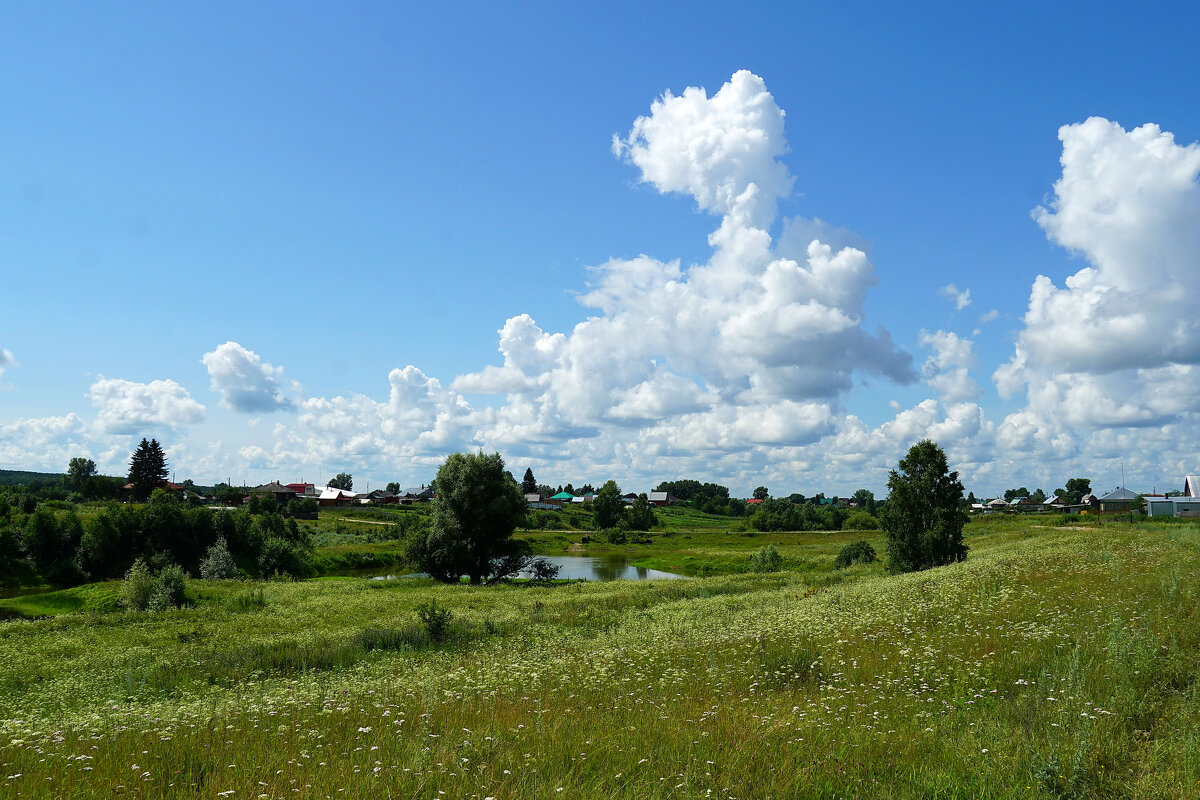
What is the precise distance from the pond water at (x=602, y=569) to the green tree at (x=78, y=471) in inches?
5071

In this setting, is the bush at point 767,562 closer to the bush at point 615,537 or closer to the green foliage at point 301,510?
the bush at point 615,537

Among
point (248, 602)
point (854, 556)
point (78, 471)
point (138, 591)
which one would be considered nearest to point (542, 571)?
point (248, 602)

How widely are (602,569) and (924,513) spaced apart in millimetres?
44393

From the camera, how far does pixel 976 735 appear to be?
6398 mm

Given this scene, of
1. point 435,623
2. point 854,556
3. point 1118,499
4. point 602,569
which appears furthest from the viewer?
point 1118,499

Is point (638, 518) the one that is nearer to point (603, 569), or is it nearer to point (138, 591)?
point (603, 569)

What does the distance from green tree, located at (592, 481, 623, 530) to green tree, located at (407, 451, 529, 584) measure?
82.6 m

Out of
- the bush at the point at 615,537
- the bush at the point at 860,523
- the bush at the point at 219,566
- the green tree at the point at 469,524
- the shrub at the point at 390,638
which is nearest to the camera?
the shrub at the point at 390,638

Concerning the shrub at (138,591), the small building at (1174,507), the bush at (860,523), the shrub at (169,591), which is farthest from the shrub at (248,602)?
the bush at (860,523)

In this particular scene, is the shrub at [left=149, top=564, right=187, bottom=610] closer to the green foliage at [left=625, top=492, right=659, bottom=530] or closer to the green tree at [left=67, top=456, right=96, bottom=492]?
the green foliage at [left=625, top=492, right=659, bottom=530]

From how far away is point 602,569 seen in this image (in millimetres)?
75375

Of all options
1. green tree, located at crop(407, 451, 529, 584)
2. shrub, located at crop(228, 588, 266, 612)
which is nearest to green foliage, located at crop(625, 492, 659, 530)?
green tree, located at crop(407, 451, 529, 584)

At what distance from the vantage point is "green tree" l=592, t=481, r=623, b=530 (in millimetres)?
137050

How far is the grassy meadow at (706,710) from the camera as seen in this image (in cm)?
547
